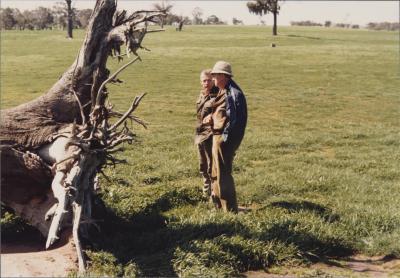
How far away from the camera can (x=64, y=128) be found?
8.09 meters

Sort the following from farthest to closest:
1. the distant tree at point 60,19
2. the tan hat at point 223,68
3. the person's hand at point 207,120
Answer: the distant tree at point 60,19
the person's hand at point 207,120
the tan hat at point 223,68

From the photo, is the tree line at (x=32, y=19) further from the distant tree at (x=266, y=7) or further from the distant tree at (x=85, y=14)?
the distant tree at (x=266, y=7)

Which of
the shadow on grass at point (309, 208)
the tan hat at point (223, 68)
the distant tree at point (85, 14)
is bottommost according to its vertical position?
the shadow on grass at point (309, 208)

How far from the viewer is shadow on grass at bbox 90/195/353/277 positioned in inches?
282

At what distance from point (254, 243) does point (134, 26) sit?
11.3 ft

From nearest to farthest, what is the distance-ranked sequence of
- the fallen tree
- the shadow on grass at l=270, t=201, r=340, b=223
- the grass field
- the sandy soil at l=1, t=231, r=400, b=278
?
1. the sandy soil at l=1, t=231, r=400, b=278
2. the fallen tree
3. the grass field
4. the shadow on grass at l=270, t=201, r=340, b=223

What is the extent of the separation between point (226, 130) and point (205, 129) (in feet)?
4.09

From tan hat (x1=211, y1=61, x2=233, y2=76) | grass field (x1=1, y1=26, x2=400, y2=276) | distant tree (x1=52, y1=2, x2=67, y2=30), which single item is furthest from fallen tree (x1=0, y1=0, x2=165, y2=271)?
distant tree (x1=52, y1=2, x2=67, y2=30)

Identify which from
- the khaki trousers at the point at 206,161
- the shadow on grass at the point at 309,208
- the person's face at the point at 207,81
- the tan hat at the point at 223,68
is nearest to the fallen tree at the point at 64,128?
the tan hat at the point at 223,68

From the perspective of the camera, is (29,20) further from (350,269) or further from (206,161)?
(350,269)

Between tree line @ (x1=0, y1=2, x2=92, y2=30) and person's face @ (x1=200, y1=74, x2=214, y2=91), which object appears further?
tree line @ (x1=0, y1=2, x2=92, y2=30)

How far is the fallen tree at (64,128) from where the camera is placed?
733cm

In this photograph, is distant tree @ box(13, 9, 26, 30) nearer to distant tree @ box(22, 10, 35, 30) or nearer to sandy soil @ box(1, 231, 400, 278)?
distant tree @ box(22, 10, 35, 30)

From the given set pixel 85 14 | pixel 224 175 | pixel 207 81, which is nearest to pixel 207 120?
pixel 207 81
